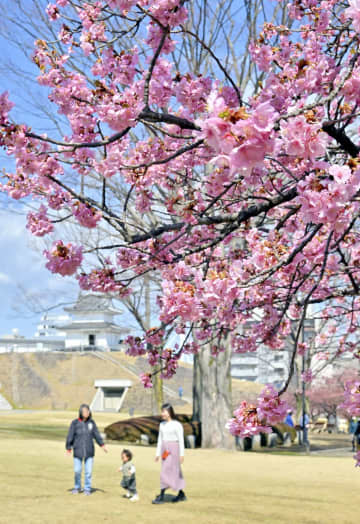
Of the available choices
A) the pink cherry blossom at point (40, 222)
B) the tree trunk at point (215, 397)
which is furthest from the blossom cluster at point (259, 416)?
the tree trunk at point (215, 397)

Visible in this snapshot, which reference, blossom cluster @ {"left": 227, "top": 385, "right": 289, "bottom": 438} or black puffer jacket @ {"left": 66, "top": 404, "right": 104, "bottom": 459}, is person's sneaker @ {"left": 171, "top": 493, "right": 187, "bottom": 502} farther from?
blossom cluster @ {"left": 227, "top": 385, "right": 289, "bottom": 438}

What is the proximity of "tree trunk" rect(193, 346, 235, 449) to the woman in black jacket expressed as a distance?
370 inches

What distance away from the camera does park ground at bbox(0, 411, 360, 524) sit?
820 cm

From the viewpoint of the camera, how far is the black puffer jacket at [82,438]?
9.88m

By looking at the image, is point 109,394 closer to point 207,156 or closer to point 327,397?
point 327,397

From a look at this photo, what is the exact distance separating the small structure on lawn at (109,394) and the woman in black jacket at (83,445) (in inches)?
1730

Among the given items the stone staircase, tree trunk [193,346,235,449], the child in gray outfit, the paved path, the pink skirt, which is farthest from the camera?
the stone staircase

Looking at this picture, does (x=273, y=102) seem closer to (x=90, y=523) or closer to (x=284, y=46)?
(x=284, y=46)

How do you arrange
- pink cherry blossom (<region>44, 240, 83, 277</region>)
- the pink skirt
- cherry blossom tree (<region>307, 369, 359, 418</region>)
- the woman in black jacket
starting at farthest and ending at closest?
cherry blossom tree (<region>307, 369, 359, 418</region>)
the woman in black jacket
the pink skirt
pink cherry blossom (<region>44, 240, 83, 277</region>)

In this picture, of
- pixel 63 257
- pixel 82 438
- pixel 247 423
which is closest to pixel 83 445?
pixel 82 438

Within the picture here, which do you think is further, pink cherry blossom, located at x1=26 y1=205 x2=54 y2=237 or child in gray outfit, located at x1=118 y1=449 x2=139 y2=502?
child in gray outfit, located at x1=118 y1=449 x2=139 y2=502

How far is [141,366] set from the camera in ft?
211

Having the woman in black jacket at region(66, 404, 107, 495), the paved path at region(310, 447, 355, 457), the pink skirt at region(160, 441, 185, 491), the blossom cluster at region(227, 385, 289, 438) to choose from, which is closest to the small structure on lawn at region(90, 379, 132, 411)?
the paved path at region(310, 447, 355, 457)

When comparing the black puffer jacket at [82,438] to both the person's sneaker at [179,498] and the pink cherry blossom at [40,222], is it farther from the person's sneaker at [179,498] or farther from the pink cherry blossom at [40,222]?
the pink cherry blossom at [40,222]
